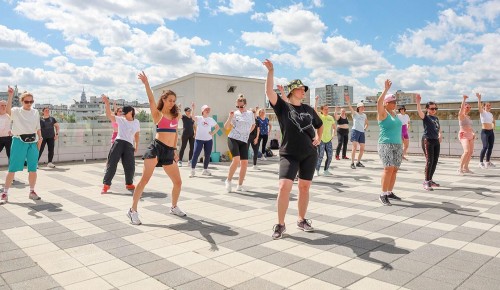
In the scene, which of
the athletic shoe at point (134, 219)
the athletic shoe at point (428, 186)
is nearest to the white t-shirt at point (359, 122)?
the athletic shoe at point (428, 186)

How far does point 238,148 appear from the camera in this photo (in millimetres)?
7402

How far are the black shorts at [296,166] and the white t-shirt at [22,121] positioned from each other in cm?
452

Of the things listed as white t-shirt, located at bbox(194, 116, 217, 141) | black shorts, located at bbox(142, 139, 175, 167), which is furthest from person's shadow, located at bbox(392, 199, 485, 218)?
white t-shirt, located at bbox(194, 116, 217, 141)

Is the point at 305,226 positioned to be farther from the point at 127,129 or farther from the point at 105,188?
the point at 127,129

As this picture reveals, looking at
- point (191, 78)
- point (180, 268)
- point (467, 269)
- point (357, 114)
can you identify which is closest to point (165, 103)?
point (180, 268)

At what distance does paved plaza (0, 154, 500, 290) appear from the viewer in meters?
3.09

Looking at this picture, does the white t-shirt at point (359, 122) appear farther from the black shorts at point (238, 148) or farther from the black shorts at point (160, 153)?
the black shorts at point (160, 153)

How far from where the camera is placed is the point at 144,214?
17.9 ft

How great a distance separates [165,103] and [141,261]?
2220mm

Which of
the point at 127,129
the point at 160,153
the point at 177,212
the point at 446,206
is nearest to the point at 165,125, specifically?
the point at 160,153

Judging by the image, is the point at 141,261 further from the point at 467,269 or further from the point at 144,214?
the point at 467,269

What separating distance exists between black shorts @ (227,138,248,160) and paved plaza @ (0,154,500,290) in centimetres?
76

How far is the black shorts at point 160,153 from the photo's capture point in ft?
16.2

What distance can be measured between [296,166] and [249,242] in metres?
1.02
